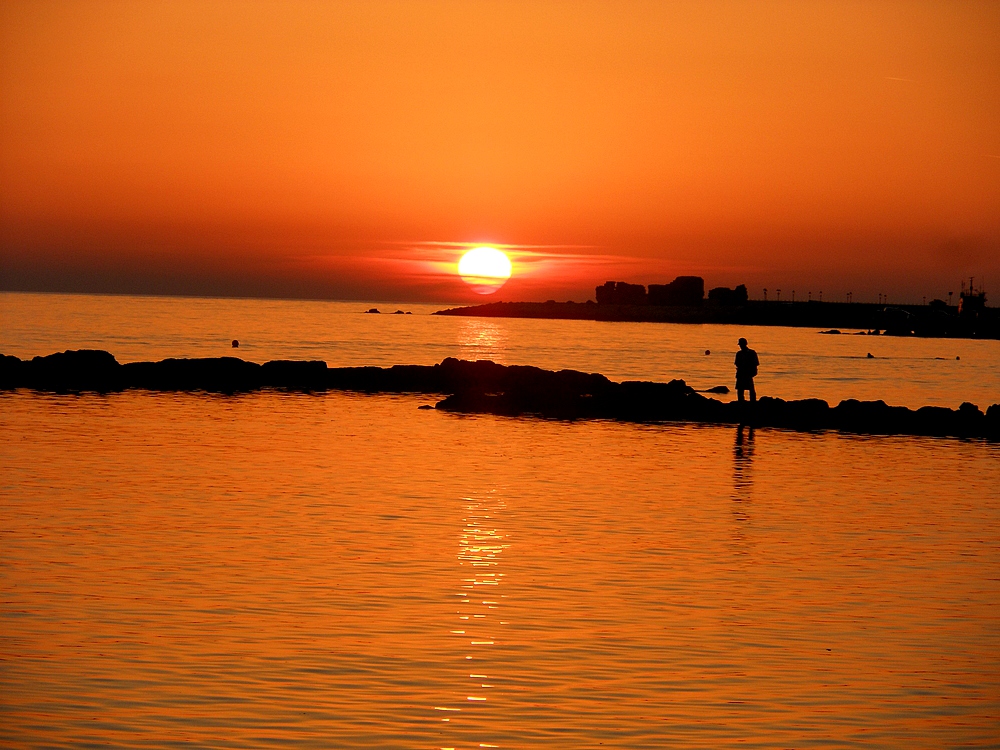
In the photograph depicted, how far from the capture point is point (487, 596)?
12883 mm

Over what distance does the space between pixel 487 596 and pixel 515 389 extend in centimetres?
2844

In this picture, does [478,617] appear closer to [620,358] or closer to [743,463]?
[743,463]

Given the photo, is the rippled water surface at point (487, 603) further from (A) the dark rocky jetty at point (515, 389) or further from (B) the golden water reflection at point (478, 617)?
(A) the dark rocky jetty at point (515, 389)

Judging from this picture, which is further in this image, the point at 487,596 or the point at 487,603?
the point at 487,596

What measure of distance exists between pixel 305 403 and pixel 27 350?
150 ft

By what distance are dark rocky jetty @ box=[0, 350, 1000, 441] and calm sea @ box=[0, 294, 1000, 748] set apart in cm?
818

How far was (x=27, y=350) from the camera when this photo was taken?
78688mm

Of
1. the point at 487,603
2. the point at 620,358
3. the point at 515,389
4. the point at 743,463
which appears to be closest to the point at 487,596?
the point at 487,603

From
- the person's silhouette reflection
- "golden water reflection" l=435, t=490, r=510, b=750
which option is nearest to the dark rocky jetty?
the person's silhouette reflection

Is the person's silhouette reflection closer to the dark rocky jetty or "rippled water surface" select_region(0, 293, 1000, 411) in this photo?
the dark rocky jetty

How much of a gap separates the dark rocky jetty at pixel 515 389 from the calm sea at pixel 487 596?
8177 mm

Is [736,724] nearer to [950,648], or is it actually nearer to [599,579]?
[950,648]

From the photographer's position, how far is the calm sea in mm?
9039

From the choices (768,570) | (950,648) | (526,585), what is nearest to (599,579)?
(526,585)
